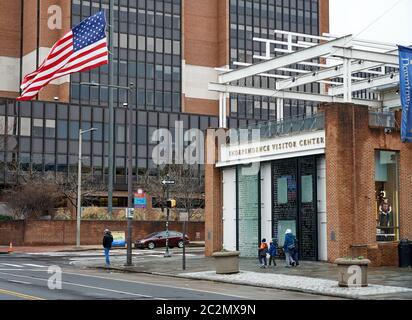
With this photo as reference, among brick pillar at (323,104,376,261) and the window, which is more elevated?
the window

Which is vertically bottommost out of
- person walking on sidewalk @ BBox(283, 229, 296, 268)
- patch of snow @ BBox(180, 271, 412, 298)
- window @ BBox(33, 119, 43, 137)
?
patch of snow @ BBox(180, 271, 412, 298)

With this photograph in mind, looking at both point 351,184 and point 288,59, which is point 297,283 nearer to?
point 351,184

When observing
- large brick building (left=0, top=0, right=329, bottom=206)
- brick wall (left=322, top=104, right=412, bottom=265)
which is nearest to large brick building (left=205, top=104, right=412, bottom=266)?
brick wall (left=322, top=104, right=412, bottom=265)

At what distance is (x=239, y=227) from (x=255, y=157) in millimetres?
3856

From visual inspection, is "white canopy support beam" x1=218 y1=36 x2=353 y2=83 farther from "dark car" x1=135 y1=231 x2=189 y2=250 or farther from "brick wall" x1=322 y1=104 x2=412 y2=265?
"dark car" x1=135 y1=231 x2=189 y2=250

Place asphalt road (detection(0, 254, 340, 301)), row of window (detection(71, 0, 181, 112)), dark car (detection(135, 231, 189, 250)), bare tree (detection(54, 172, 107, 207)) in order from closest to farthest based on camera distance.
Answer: asphalt road (detection(0, 254, 340, 301))
dark car (detection(135, 231, 189, 250))
bare tree (detection(54, 172, 107, 207))
row of window (detection(71, 0, 181, 112))

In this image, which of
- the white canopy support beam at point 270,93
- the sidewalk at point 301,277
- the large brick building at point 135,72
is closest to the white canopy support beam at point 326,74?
the white canopy support beam at point 270,93

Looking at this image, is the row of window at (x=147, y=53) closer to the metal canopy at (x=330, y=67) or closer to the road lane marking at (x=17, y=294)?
the metal canopy at (x=330, y=67)

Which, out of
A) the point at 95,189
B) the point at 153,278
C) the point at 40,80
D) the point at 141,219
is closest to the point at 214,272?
the point at 153,278

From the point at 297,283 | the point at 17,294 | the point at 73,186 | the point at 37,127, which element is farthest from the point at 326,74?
the point at 37,127

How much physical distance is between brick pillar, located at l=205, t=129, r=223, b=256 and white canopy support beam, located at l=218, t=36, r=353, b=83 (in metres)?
3.23

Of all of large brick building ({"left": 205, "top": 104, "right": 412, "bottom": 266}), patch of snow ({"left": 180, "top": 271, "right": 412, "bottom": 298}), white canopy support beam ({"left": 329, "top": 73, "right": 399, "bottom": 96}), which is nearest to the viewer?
patch of snow ({"left": 180, "top": 271, "right": 412, "bottom": 298})

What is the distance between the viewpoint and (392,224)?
29.3m

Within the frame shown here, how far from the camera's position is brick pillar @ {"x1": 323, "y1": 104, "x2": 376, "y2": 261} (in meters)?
27.8
